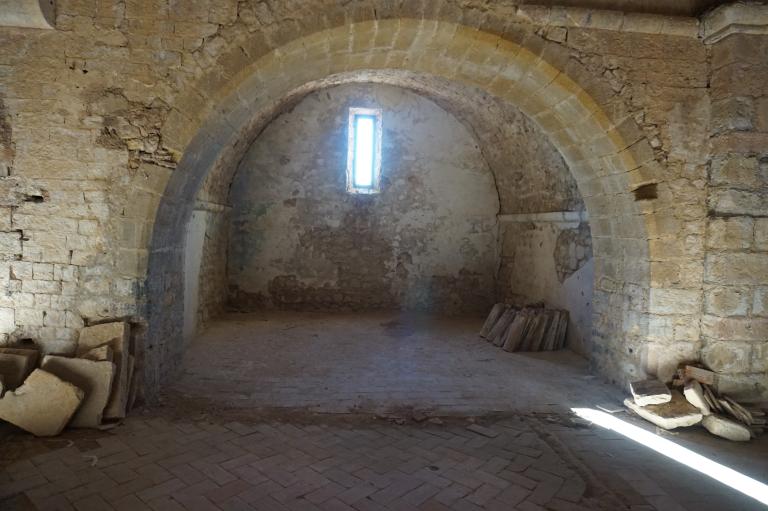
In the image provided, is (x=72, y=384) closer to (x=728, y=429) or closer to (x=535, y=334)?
(x=728, y=429)

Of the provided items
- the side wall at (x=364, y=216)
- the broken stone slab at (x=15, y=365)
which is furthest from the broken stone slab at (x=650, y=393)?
the broken stone slab at (x=15, y=365)

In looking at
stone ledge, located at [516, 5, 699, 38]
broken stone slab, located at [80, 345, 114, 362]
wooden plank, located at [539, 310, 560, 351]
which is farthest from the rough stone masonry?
wooden plank, located at [539, 310, 560, 351]

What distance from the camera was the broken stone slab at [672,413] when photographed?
368 centimetres

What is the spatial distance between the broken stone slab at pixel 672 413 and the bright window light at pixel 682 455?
171 mm

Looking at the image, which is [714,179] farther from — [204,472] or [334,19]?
[204,472]

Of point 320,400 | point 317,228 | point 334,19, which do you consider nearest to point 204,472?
point 320,400

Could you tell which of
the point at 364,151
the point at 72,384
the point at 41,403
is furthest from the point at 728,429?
the point at 364,151

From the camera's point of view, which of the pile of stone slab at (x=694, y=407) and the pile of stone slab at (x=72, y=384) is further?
the pile of stone slab at (x=694, y=407)

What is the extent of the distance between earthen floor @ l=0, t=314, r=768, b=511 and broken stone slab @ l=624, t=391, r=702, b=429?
0.10 m

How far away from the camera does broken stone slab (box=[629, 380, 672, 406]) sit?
3.88 m

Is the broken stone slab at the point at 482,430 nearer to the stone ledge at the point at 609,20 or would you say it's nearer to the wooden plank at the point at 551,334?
the wooden plank at the point at 551,334

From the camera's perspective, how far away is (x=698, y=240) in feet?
Result: 13.5

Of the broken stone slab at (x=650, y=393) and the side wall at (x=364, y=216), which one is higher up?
the side wall at (x=364, y=216)

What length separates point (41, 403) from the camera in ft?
10.5
